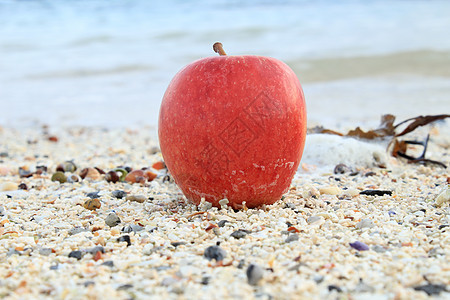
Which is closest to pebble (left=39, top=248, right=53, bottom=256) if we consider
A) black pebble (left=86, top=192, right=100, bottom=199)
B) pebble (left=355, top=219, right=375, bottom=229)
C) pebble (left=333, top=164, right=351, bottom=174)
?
black pebble (left=86, top=192, right=100, bottom=199)

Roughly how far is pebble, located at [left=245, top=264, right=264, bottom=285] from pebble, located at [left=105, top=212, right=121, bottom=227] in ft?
3.48

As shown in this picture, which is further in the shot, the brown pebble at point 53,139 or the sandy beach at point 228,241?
the brown pebble at point 53,139

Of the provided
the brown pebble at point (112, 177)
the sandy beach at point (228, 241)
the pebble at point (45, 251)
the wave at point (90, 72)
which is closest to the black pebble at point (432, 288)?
the sandy beach at point (228, 241)

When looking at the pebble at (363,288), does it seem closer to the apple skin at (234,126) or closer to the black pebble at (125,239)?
the apple skin at (234,126)

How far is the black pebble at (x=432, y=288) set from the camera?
1713 mm

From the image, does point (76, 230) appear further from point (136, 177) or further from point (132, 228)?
point (136, 177)

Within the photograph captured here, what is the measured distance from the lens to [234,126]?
2500mm

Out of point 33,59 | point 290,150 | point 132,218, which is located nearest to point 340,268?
point 290,150

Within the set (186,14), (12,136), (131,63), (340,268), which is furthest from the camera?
(186,14)

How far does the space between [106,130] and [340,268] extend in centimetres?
568

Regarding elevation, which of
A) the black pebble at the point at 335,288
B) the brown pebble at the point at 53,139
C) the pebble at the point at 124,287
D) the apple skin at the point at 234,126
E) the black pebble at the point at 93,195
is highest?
the apple skin at the point at 234,126

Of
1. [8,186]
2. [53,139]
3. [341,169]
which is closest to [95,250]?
[8,186]

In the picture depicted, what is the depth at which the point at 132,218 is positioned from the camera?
108 inches

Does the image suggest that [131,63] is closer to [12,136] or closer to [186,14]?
[12,136]
